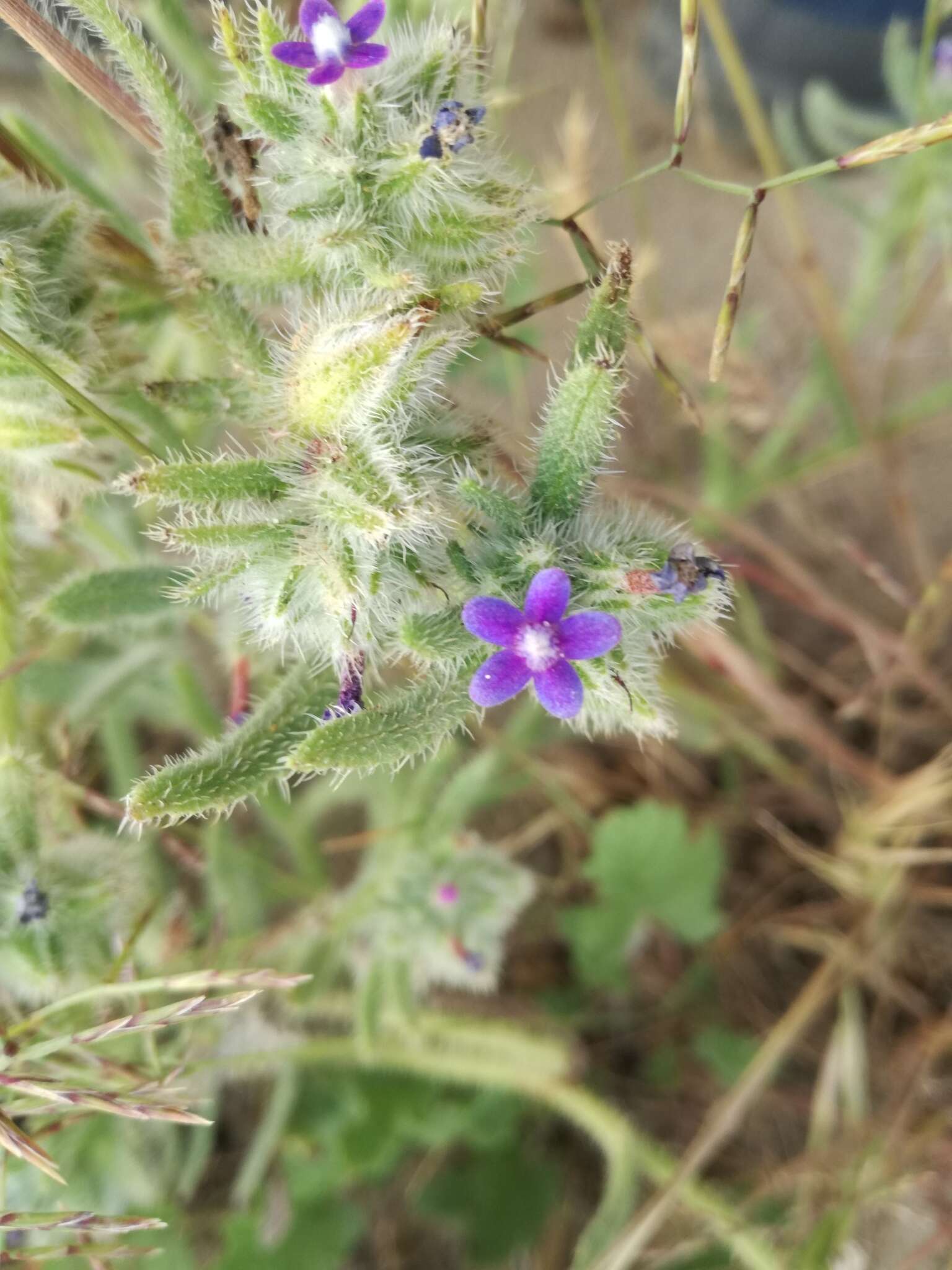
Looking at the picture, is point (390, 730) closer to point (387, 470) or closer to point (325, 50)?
point (387, 470)

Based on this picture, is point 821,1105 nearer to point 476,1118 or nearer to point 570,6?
point 476,1118

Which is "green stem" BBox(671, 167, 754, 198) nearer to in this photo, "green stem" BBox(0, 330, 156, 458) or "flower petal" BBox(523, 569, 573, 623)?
"flower petal" BBox(523, 569, 573, 623)

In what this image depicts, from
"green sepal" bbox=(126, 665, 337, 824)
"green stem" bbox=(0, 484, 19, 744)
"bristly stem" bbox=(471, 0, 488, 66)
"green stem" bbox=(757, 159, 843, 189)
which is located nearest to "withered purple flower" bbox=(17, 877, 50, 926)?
"green stem" bbox=(0, 484, 19, 744)

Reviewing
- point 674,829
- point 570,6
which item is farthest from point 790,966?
point 570,6

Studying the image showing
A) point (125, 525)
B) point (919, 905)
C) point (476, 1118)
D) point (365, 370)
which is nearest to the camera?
point (365, 370)

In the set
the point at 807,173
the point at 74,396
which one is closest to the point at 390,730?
the point at 74,396
